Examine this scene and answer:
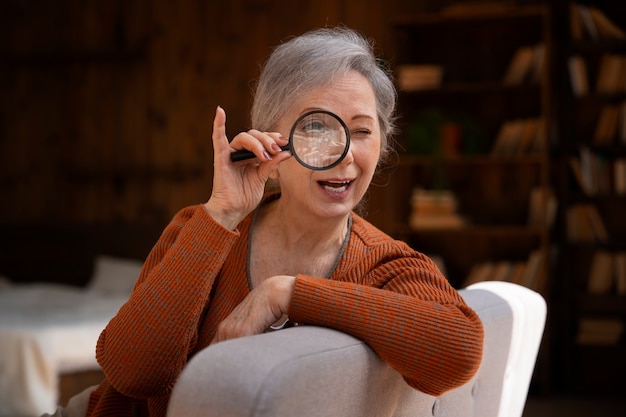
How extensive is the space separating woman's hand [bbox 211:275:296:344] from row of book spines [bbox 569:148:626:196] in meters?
4.17

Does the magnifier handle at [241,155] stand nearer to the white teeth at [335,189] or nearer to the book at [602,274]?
the white teeth at [335,189]

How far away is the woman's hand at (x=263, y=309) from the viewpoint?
135cm

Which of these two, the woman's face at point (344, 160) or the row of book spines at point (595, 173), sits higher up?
the woman's face at point (344, 160)

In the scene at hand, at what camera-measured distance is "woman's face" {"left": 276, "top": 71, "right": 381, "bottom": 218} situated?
160 cm

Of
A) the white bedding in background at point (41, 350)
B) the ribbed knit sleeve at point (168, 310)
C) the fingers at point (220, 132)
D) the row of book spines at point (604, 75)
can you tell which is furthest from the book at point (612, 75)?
the ribbed knit sleeve at point (168, 310)

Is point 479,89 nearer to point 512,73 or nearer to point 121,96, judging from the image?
point 512,73

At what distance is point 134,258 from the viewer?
19.2 ft

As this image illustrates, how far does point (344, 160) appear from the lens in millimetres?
1602

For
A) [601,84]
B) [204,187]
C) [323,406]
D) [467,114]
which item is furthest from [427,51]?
[323,406]

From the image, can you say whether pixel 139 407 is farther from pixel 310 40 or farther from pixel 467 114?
pixel 467 114

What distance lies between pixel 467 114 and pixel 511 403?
12.4 feet

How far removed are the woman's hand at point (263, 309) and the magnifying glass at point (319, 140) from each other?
0.79 ft

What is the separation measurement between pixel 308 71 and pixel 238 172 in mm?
230

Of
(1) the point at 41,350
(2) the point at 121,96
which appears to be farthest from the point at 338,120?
(2) the point at 121,96
